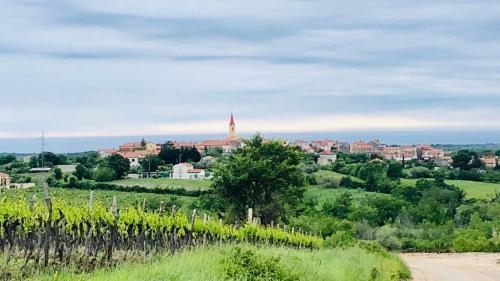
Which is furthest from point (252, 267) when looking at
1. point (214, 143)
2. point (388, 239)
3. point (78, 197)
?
point (214, 143)

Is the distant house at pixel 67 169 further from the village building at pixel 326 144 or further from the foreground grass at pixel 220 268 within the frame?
the village building at pixel 326 144

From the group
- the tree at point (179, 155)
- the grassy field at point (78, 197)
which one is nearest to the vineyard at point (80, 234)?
the grassy field at point (78, 197)

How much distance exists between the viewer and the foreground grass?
9.08 metres

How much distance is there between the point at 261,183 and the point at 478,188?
42894mm

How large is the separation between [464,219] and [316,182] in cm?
2399

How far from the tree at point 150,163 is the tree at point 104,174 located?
14.4 metres

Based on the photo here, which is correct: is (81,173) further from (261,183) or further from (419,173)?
(419,173)

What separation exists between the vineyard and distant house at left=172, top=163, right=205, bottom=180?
56.7 m

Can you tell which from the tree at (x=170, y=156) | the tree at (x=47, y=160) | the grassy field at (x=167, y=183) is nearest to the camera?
the tree at (x=47, y=160)

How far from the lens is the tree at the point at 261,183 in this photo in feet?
141

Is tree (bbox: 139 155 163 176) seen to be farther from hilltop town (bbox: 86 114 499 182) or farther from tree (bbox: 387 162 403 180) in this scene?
tree (bbox: 387 162 403 180)

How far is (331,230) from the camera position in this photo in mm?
46188

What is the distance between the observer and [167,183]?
2662 inches

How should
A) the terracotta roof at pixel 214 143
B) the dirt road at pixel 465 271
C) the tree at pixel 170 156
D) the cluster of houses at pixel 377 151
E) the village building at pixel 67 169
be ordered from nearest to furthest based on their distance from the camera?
1. the dirt road at pixel 465 271
2. the village building at pixel 67 169
3. the tree at pixel 170 156
4. the cluster of houses at pixel 377 151
5. the terracotta roof at pixel 214 143
